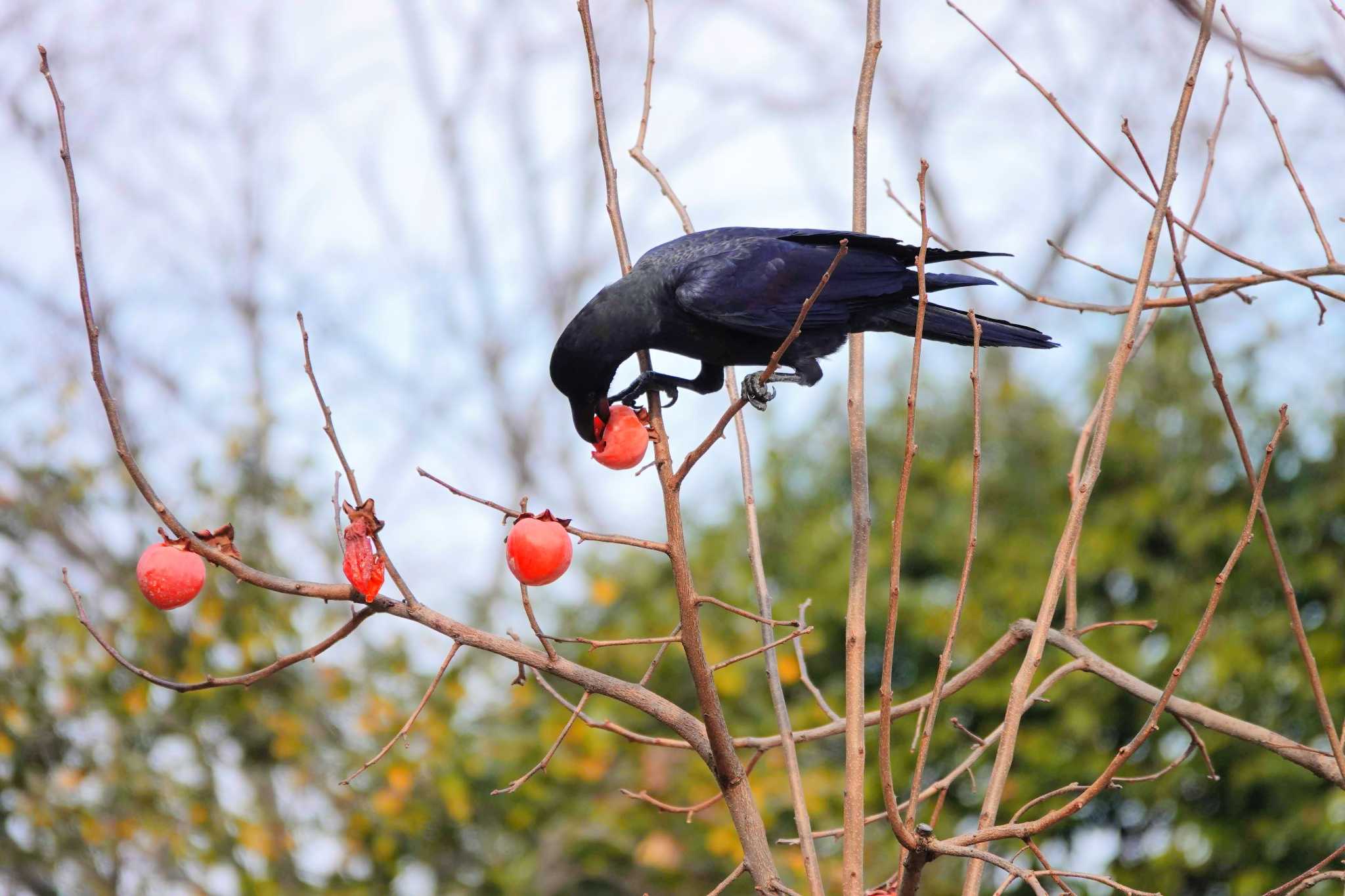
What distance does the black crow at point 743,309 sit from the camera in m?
2.58

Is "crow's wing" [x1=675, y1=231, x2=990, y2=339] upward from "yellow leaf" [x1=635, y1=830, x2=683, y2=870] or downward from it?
upward

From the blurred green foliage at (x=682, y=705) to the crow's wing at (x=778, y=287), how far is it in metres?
1.39

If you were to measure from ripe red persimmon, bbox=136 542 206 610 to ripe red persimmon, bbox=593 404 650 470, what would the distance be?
0.73 metres

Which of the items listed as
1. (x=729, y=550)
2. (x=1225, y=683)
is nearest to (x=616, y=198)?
(x=729, y=550)

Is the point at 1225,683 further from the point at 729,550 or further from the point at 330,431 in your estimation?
the point at 330,431

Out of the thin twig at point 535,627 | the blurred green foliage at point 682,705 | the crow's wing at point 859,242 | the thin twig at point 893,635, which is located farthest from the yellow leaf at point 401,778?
the thin twig at point 893,635

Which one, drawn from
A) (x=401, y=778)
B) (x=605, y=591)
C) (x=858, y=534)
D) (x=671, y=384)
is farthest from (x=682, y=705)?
(x=858, y=534)

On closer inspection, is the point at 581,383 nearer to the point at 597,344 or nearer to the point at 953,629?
the point at 597,344

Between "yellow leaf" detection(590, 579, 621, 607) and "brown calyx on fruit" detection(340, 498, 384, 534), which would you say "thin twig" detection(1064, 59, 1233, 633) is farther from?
"yellow leaf" detection(590, 579, 621, 607)

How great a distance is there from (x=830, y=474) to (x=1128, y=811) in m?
1.58

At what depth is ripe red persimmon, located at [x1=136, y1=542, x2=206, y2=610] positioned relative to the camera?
145cm

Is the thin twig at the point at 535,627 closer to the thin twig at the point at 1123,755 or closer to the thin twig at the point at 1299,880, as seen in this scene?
the thin twig at the point at 1123,755

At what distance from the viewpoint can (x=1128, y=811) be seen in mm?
4047

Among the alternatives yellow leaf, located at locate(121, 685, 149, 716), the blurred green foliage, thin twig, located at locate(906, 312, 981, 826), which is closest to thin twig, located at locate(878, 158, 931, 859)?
thin twig, located at locate(906, 312, 981, 826)
